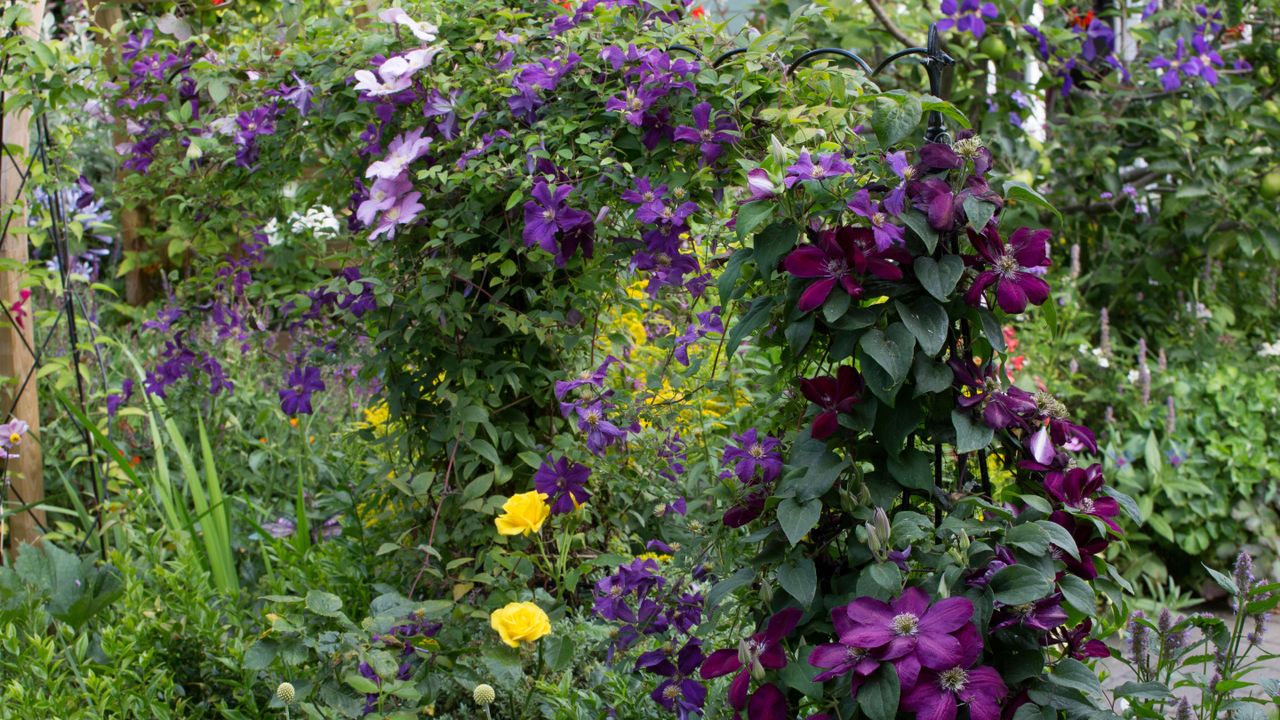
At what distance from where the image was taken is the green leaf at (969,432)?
4.22 ft

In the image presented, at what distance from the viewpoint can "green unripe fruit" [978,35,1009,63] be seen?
3.84 metres

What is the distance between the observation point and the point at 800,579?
4.38ft

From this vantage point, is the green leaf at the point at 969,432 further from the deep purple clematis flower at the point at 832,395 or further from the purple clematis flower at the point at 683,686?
the purple clematis flower at the point at 683,686

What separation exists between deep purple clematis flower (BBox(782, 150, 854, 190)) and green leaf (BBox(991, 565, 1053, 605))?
499mm

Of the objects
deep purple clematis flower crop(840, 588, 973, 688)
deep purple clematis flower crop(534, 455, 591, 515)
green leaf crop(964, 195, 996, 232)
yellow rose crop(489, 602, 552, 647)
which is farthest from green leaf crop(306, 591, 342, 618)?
green leaf crop(964, 195, 996, 232)

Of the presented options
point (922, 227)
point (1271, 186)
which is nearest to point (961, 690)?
point (922, 227)

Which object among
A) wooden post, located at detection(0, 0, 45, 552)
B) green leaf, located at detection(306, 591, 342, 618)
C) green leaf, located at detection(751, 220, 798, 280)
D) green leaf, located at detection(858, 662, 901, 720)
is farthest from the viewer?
wooden post, located at detection(0, 0, 45, 552)

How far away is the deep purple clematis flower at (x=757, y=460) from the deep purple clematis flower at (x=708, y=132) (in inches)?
17.9

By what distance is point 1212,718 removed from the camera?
60.1 inches

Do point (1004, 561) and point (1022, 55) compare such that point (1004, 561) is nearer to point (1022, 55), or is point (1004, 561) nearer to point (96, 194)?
point (1022, 55)

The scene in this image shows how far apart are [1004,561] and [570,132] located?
3.32 ft

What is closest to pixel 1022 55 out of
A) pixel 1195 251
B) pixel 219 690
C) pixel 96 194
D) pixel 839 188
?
pixel 1195 251

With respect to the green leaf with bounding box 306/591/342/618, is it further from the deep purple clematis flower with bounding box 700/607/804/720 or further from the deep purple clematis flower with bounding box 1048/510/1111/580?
the deep purple clematis flower with bounding box 1048/510/1111/580

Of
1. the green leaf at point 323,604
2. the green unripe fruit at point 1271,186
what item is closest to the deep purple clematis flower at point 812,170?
the green leaf at point 323,604
